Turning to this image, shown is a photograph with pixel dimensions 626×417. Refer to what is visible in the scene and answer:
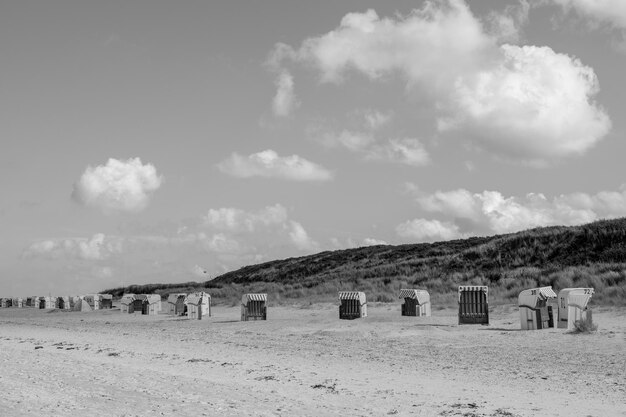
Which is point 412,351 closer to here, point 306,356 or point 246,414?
point 306,356

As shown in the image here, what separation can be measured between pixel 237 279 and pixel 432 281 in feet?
176

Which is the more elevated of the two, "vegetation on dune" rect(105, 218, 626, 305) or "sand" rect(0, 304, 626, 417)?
"vegetation on dune" rect(105, 218, 626, 305)

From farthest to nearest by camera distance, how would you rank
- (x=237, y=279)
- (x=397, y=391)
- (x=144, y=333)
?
(x=237, y=279)
(x=144, y=333)
(x=397, y=391)

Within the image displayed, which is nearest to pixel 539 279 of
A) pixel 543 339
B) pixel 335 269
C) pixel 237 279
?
pixel 543 339

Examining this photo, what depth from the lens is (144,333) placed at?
26141mm

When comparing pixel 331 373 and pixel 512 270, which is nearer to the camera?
pixel 331 373

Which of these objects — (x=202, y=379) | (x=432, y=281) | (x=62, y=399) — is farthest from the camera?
(x=432, y=281)

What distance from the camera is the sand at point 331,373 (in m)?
9.95

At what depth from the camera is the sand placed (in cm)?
995

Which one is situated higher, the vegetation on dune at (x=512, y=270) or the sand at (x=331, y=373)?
the vegetation on dune at (x=512, y=270)

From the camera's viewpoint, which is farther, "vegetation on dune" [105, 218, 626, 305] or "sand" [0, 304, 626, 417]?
"vegetation on dune" [105, 218, 626, 305]

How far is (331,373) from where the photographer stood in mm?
13711

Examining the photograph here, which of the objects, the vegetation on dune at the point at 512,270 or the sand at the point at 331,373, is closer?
the sand at the point at 331,373

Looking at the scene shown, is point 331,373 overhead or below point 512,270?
below
